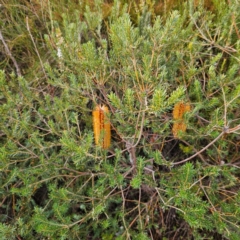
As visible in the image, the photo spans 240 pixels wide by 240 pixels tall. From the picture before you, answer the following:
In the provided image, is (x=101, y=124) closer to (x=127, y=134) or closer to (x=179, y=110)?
(x=127, y=134)

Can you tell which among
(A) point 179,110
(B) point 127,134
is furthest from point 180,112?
(B) point 127,134

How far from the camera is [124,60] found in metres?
1.13

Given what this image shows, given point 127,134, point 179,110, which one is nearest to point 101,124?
point 127,134

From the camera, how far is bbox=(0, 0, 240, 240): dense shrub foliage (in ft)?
3.65

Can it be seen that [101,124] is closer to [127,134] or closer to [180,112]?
[127,134]

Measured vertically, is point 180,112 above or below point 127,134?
above

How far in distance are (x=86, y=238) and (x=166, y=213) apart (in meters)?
0.42

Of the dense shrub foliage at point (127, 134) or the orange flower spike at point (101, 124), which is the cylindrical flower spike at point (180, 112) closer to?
the dense shrub foliage at point (127, 134)

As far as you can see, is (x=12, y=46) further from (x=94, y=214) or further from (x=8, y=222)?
(x=94, y=214)

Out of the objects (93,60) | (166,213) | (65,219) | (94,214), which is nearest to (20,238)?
(65,219)

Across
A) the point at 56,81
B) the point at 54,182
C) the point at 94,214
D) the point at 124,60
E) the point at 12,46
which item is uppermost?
the point at 124,60

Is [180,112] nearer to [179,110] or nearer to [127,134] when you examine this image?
[179,110]

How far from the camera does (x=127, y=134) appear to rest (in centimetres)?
139

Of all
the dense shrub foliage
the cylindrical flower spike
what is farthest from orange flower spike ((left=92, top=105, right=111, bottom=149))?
the cylindrical flower spike
